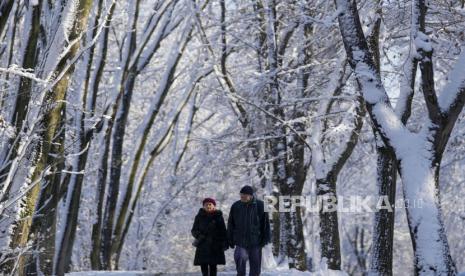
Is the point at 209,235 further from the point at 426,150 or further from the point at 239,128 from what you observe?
the point at 239,128

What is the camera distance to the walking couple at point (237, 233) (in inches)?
387

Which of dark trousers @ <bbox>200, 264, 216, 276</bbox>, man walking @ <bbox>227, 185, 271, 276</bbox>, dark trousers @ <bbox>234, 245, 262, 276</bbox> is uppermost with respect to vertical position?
man walking @ <bbox>227, 185, 271, 276</bbox>

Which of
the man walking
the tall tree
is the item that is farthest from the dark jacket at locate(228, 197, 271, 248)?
the tall tree

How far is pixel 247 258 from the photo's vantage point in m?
10.0

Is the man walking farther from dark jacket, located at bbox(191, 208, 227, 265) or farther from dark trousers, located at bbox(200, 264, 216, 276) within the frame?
dark trousers, located at bbox(200, 264, 216, 276)

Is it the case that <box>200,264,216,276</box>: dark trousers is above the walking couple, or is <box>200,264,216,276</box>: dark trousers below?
below

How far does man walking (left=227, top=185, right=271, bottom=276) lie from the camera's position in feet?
32.2

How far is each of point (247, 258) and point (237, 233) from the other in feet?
1.32

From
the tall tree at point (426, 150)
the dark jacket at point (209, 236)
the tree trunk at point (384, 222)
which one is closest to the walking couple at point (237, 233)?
the dark jacket at point (209, 236)

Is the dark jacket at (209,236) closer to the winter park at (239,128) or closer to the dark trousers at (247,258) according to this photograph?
the winter park at (239,128)

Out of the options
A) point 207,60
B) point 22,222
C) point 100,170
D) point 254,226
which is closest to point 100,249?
point 100,170

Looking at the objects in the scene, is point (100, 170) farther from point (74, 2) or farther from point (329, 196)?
point (74, 2)

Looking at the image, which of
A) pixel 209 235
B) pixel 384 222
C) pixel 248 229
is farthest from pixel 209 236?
pixel 384 222

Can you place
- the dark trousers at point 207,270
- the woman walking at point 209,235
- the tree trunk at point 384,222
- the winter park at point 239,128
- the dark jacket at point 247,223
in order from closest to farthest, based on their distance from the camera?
1. the winter park at point 239,128
2. the dark jacket at point 247,223
3. the woman walking at point 209,235
4. the dark trousers at point 207,270
5. the tree trunk at point 384,222
